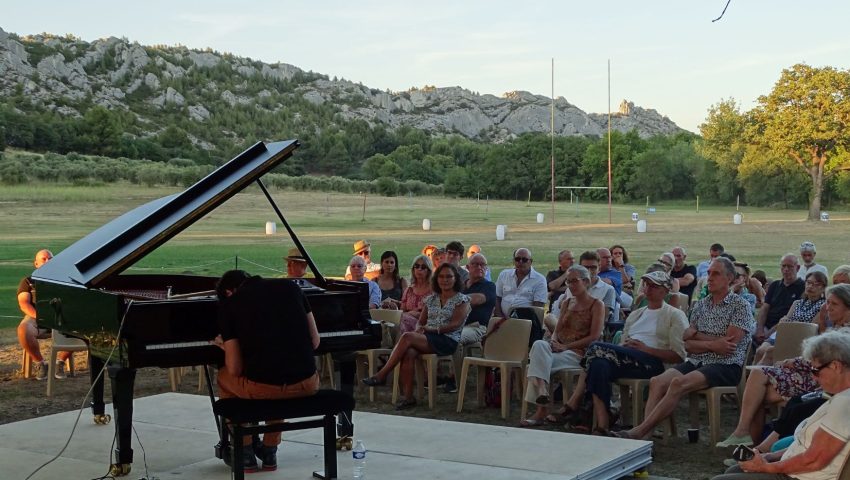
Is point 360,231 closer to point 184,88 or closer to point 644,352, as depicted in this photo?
point 644,352

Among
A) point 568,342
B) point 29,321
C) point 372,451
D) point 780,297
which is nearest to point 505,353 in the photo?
point 568,342

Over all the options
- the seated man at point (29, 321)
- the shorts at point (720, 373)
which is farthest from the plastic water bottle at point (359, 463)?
the seated man at point (29, 321)

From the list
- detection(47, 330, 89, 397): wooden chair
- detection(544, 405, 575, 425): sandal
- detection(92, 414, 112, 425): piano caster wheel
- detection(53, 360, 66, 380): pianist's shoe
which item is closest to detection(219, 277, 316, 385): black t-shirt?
detection(92, 414, 112, 425): piano caster wheel

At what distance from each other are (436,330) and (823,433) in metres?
4.24

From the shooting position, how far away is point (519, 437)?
6.23 metres

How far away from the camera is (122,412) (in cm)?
526

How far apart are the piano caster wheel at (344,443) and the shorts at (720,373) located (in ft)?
7.20

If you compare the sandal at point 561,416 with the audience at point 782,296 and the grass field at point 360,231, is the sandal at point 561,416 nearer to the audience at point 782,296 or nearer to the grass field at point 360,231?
the audience at point 782,296

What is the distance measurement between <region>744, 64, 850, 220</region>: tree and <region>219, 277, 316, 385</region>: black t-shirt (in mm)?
36878

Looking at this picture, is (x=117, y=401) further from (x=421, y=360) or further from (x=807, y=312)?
(x=807, y=312)

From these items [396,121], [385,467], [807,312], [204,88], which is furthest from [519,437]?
[396,121]

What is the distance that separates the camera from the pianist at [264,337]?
16.4ft

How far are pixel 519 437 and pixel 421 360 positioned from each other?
206 cm

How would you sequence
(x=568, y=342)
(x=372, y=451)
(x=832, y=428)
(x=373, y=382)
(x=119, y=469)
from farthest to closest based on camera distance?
(x=373, y=382) < (x=568, y=342) < (x=372, y=451) < (x=119, y=469) < (x=832, y=428)
